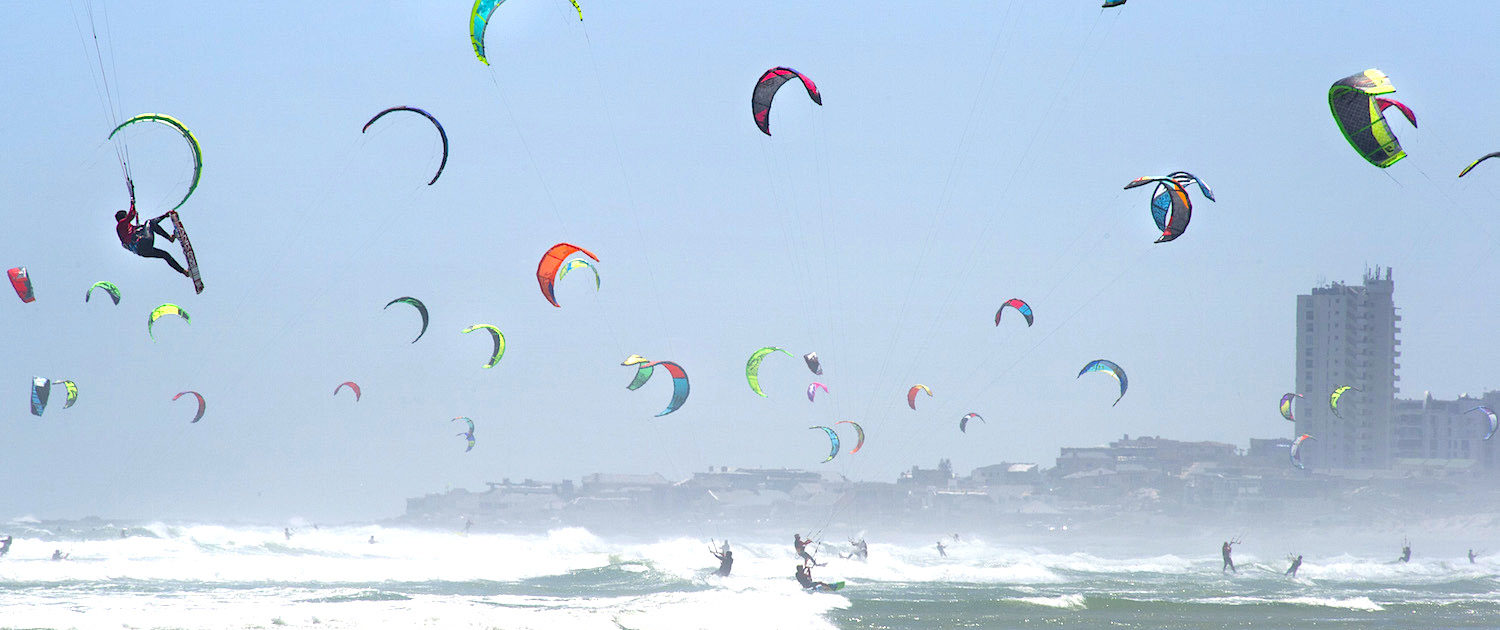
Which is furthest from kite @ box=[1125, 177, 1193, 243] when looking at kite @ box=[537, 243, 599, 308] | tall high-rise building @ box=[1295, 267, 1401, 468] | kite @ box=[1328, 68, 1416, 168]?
tall high-rise building @ box=[1295, 267, 1401, 468]

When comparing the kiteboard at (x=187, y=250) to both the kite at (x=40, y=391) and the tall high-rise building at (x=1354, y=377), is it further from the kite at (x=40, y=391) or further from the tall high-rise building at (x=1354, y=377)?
the tall high-rise building at (x=1354, y=377)

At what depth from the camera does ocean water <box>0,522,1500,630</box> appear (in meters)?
22.1

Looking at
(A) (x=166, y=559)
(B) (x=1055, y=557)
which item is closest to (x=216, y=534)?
(A) (x=166, y=559)

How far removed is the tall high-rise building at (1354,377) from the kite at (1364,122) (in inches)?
3020

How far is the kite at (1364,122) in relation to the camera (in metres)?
13.2

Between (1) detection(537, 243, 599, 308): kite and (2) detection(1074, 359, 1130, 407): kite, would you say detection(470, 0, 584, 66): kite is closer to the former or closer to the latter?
(1) detection(537, 243, 599, 308): kite

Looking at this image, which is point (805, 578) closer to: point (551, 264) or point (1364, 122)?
point (551, 264)

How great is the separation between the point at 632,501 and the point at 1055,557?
51677mm

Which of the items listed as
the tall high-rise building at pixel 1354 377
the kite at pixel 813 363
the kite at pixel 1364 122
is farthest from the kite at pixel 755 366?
the tall high-rise building at pixel 1354 377

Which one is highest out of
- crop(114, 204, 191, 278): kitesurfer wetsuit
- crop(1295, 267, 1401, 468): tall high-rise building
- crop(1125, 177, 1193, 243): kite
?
crop(1295, 267, 1401, 468): tall high-rise building

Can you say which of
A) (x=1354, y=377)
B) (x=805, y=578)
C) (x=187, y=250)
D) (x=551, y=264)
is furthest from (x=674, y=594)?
(x=1354, y=377)

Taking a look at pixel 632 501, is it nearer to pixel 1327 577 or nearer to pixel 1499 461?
pixel 1499 461

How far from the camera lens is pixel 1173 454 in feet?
309

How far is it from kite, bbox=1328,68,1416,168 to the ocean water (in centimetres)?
1143
